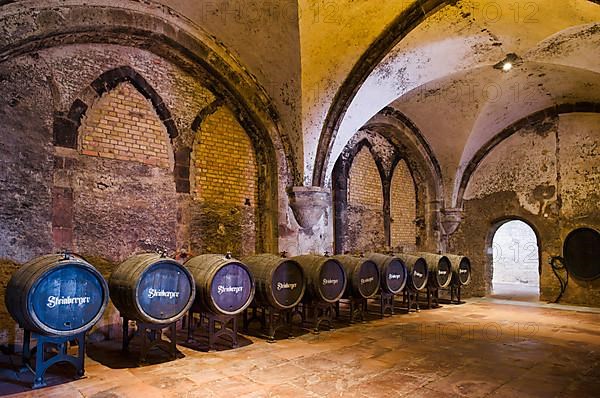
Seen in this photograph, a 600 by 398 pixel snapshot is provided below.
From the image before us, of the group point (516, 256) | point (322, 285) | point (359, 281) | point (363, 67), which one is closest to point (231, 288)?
point (322, 285)

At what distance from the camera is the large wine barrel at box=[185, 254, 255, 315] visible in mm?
4641

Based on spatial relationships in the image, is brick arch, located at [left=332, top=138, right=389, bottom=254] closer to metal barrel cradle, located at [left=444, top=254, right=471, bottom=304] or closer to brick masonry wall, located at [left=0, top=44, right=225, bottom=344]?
metal barrel cradle, located at [left=444, top=254, right=471, bottom=304]

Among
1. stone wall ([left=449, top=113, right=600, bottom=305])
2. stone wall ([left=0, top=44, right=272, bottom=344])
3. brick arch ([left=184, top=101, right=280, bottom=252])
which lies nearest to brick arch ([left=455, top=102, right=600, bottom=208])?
stone wall ([left=449, top=113, right=600, bottom=305])

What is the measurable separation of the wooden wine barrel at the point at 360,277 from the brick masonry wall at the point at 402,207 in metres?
3.68

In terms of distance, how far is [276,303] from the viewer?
205 inches

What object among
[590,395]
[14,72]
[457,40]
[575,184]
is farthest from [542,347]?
[14,72]

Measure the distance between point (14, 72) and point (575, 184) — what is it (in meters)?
10.3

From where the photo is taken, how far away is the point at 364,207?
9.41 meters

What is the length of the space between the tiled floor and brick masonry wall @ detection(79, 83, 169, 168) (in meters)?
2.40

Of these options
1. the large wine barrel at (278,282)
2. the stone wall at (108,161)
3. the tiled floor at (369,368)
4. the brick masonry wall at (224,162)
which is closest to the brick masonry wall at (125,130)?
the stone wall at (108,161)

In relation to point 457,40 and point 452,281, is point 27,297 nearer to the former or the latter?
point 457,40

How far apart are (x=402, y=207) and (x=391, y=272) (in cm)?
395

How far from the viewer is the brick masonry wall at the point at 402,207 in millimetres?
10252

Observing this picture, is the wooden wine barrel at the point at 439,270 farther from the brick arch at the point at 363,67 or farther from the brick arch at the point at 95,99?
the brick arch at the point at 95,99
